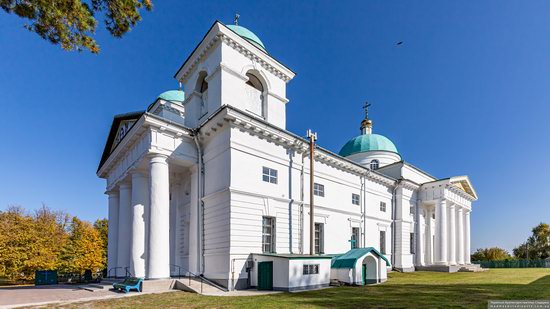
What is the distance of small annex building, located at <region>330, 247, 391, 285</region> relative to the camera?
18.6m

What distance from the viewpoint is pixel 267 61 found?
22.3 metres

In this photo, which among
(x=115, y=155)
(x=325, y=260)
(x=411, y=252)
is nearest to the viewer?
(x=325, y=260)

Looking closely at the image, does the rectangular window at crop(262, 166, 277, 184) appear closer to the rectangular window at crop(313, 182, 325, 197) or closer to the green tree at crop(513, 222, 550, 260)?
the rectangular window at crop(313, 182, 325, 197)

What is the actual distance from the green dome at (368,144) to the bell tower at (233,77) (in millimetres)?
19184

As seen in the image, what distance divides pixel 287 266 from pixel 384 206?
1675 centimetres

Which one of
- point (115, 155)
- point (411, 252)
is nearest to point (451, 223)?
point (411, 252)

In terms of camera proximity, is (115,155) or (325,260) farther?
(115,155)

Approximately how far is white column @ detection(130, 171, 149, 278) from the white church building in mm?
56

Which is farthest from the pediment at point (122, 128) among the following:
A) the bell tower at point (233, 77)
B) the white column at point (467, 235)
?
the white column at point (467, 235)

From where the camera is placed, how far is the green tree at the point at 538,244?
64375 mm

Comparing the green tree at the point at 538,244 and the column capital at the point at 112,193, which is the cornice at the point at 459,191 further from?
the green tree at the point at 538,244

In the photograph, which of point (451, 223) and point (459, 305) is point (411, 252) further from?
point (459, 305)

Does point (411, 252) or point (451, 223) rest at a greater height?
point (451, 223)

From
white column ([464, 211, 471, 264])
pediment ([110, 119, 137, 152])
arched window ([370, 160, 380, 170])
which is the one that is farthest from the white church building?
white column ([464, 211, 471, 264])
